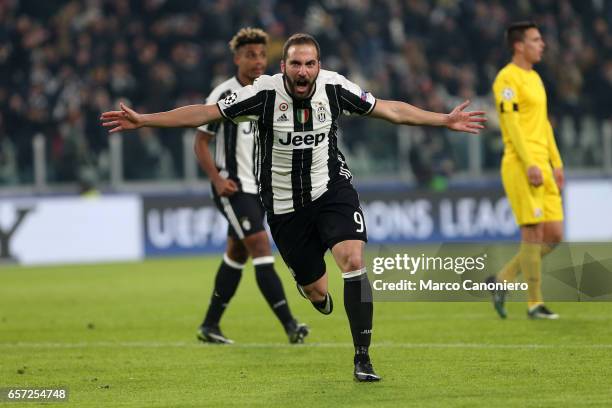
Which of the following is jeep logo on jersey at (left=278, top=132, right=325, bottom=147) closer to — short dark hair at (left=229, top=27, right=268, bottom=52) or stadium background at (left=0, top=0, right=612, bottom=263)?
short dark hair at (left=229, top=27, right=268, bottom=52)

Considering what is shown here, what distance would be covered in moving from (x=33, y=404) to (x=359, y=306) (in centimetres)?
191

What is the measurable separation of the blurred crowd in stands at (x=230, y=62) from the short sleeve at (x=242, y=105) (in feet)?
40.5

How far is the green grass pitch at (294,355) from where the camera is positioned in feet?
21.7

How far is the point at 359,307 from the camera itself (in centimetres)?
710

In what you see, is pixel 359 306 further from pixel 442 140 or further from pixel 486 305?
pixel 442 140

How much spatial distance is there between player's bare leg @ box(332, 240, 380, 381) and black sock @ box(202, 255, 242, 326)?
2512 millimetres

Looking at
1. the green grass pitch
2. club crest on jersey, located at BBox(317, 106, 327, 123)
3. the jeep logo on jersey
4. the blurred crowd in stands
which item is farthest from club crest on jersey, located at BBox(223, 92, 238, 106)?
the blurred crowd in stands

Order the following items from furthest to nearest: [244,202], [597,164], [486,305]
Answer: [597,164], [486,305], [244,202]

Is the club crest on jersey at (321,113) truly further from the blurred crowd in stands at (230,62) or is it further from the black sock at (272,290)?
the blurred crowd in stands at (230,62)

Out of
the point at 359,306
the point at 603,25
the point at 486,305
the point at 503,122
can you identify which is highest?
the point at 603,25

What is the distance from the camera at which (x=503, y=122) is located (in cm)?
1023

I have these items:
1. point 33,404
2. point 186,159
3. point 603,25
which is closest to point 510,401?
point 33,404

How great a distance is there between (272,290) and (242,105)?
8.13 ft

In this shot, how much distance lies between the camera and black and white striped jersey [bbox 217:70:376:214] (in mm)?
7219
